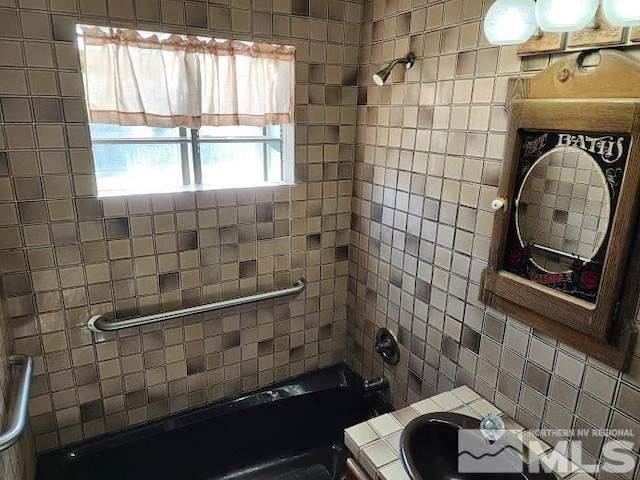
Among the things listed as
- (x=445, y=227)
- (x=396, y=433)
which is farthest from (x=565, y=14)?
(x=396, y=433)

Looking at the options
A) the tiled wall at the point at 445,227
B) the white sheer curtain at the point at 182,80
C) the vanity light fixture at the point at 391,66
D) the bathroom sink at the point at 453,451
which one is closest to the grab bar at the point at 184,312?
the tiled wall at the point at 445,227

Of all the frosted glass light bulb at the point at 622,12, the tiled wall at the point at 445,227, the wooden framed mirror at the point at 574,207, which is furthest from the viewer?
the tiled wall at the point at 445,227

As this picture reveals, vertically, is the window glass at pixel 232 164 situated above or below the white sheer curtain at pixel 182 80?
below

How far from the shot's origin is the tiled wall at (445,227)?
1.33 metres

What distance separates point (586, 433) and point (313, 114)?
1569 millimetres

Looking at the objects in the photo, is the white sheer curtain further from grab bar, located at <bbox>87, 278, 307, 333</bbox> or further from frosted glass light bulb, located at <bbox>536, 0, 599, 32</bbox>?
frosted glass light bulb, located at <bbox>536, 0, 599, 32</bbox>

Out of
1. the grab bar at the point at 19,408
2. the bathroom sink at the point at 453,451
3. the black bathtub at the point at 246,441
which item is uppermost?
the grab bar at the point at 19,408

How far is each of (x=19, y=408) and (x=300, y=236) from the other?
127cm

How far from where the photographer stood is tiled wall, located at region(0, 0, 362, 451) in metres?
1.50

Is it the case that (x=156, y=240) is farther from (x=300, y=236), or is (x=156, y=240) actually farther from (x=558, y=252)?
(x=558, y=252)

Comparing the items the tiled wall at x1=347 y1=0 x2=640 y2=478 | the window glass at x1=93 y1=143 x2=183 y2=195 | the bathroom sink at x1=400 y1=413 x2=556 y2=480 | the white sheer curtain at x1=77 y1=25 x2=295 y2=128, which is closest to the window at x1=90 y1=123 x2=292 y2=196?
the window glass at x1=93 y1=143 x2=183 y2=195

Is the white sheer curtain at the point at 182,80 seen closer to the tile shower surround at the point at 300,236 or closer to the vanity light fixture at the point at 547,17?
the tile shower surround at the point at 300,236

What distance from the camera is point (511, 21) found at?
3.92ft

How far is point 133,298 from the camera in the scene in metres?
1.80
